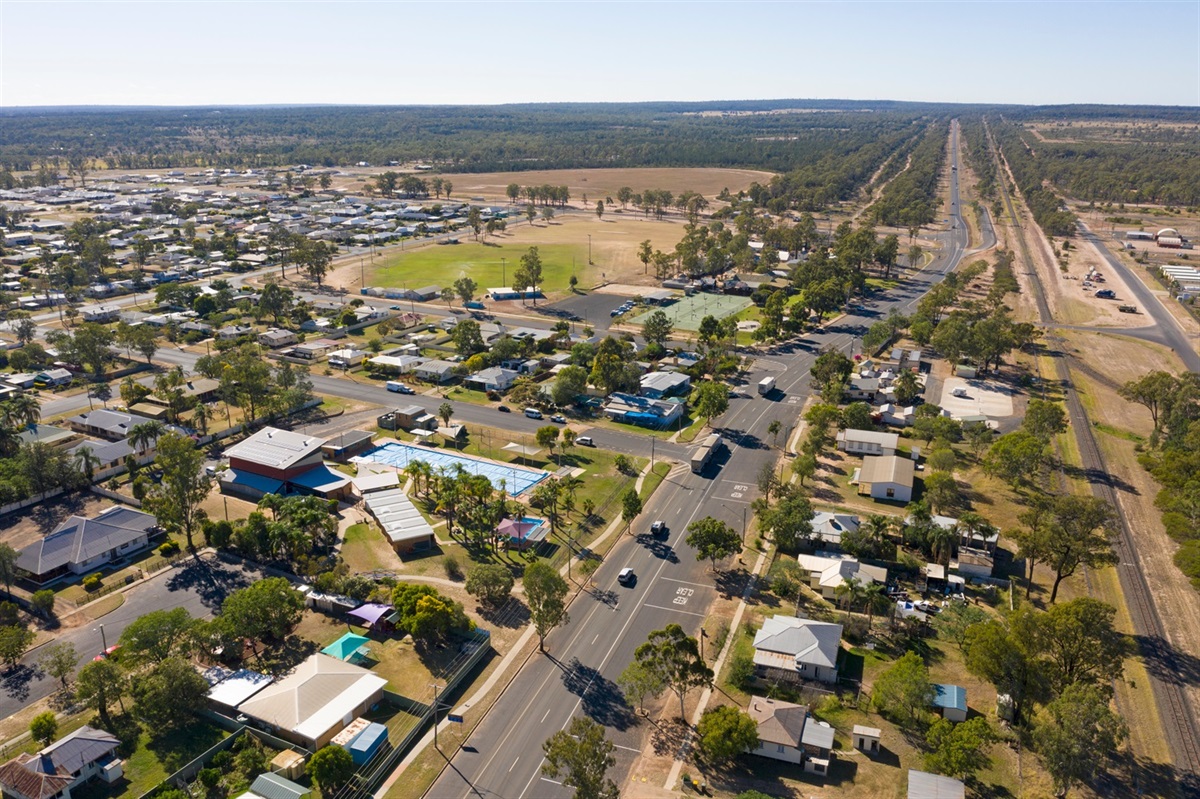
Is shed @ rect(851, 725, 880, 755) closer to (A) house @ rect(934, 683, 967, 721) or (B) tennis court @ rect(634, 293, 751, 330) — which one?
(A) house @ rect(934, 683, 967, 721)

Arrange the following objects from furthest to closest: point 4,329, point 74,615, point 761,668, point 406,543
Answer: point 4,329, point 406,543, point 74,615, point 761,668

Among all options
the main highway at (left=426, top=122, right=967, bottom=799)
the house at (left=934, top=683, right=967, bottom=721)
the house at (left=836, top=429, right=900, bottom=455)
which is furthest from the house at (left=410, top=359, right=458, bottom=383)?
the house at (left=934, top=683, right=967, bottom=721)

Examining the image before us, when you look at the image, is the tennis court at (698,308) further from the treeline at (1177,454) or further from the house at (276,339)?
the treeline at (1177,454)

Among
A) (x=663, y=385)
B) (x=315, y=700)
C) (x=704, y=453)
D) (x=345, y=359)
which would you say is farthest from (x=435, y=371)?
(x=315, y=700)

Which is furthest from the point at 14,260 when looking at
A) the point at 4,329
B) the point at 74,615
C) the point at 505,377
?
the point at 74,615

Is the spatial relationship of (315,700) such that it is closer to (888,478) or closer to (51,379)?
(888,478)

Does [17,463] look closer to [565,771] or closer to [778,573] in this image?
[565,771]
